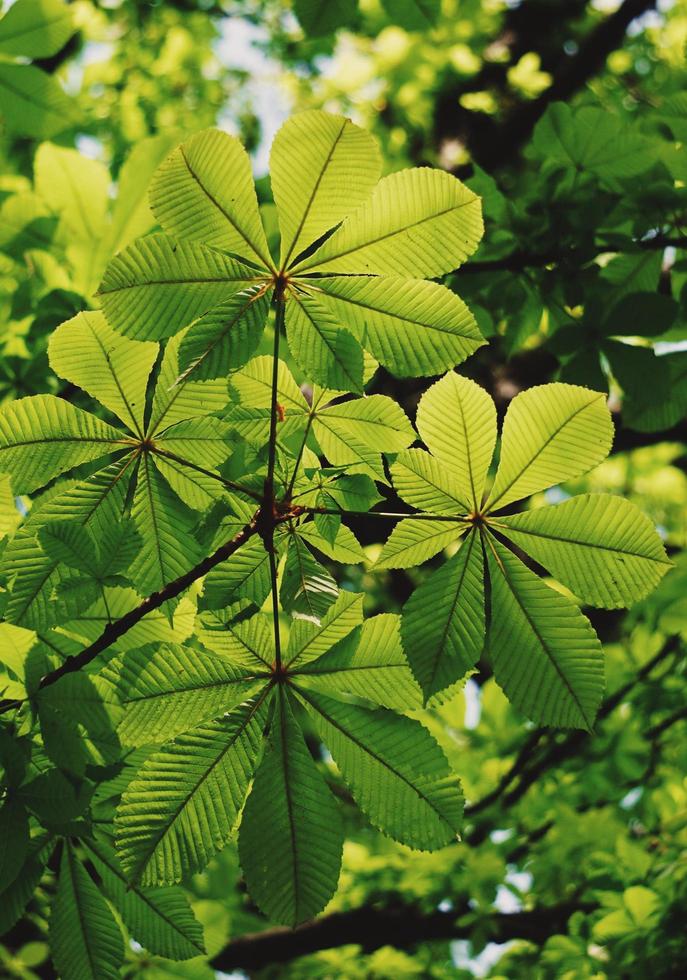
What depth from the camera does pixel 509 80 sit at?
4016 millimetres

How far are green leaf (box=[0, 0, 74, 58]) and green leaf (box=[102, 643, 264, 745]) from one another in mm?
1208

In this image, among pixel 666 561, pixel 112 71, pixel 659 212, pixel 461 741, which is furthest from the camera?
Result: pixel 112 71

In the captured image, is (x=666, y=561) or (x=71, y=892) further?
(x=71, y=892)

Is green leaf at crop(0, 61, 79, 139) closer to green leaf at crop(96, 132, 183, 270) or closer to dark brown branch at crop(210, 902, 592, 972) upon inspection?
green leaf at crop(96, 132, 183, 270)

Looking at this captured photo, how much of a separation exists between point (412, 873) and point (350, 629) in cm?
172

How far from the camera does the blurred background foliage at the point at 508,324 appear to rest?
1360 mm

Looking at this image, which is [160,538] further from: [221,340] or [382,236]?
[382,236]

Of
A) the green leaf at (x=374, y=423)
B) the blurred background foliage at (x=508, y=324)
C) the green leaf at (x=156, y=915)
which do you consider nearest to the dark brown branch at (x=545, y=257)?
the blurred background foliage at (x=508, y=324)

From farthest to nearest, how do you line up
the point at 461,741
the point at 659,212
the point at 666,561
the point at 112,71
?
1. the point at 112,71
2. the point at 461,741
3. the point at 659,212
4. the point at 666,561

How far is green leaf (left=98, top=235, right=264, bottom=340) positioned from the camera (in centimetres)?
79

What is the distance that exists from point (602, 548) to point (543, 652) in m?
0.13

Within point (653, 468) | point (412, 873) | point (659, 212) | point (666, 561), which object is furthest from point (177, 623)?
point (653, 468)

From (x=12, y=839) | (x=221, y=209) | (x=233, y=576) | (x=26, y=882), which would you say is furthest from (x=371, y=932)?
(x=221, y=209)

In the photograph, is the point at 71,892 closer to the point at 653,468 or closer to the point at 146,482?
the point at 146,482
